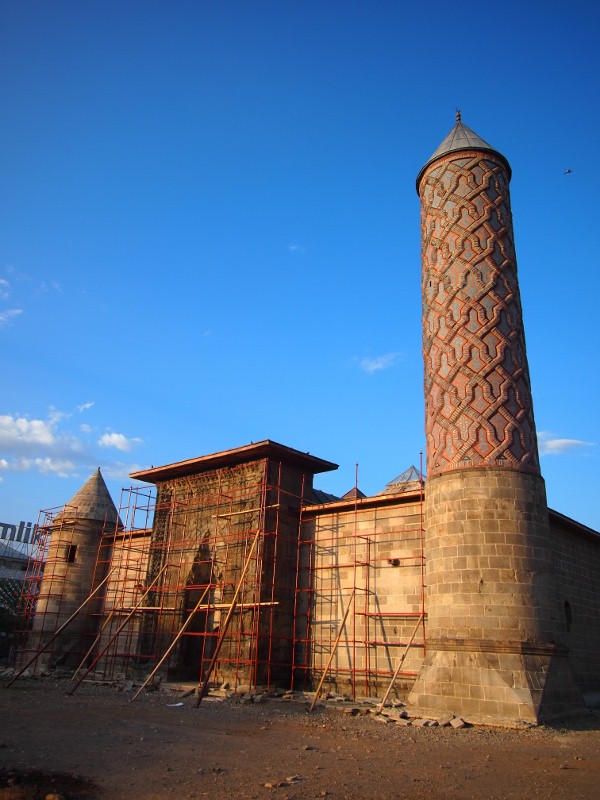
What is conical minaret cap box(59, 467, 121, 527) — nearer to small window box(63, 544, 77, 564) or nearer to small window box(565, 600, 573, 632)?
small window box(63, 544, 77, 564)

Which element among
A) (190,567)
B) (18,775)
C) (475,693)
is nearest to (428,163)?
(475,693)

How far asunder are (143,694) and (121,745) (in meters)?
7.23

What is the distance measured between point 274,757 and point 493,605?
5116mm

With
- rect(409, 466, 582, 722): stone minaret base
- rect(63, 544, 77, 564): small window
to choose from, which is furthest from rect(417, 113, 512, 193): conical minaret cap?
rect(63, 544, 77, 564): small window

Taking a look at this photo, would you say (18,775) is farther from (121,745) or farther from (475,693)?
(475,693)

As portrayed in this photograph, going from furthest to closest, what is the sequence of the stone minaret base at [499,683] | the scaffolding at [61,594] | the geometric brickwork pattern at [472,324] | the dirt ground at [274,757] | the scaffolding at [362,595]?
1. the scaffolding at [61,594]
2. the scaffolding at [362,595]
3. the geometric brickwork pattern at [472,324]
4. the stone minaret base at [499,683]
5. the dirt ground at [274,757]

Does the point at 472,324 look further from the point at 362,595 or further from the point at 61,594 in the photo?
the point at 61,594

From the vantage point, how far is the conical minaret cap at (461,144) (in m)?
14.2

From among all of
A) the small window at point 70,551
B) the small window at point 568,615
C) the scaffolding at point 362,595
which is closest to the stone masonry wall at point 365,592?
the scaffolding at point 362,595

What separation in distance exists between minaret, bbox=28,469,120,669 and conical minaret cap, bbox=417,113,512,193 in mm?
15829

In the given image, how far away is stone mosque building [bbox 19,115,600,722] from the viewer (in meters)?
10.8

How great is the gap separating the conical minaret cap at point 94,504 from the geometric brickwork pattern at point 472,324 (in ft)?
46.8

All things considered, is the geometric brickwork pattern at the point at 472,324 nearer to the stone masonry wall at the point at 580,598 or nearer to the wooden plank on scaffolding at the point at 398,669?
the wooden plank on scaffolding at the point at 398,669

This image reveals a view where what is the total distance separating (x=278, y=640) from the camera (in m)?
15.7
